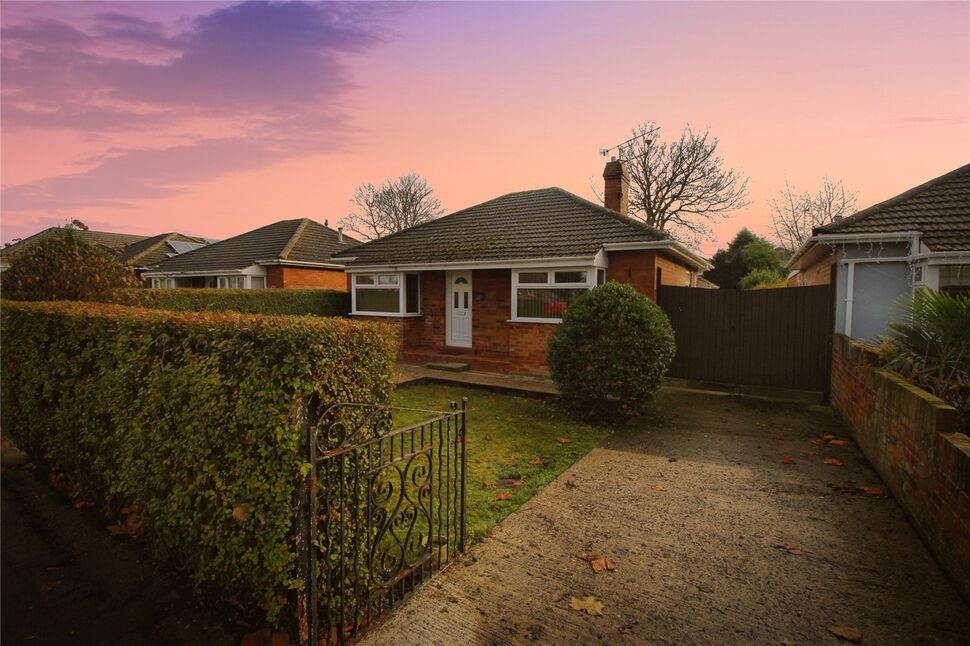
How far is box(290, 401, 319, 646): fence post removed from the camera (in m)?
2.48

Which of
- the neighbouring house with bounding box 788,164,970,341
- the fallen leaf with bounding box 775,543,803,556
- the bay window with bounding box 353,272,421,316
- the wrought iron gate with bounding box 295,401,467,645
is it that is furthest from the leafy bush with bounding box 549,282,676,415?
the bay window with bounding box 353,272,421,316

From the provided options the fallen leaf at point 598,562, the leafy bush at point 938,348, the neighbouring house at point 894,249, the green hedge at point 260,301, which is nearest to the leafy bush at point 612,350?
the leafy bush at point 938,348

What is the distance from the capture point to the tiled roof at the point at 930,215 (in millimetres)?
7918

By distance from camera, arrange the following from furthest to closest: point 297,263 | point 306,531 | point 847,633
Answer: point 297,263 < point 847,633 < point 306,531

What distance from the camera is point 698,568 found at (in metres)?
3.46

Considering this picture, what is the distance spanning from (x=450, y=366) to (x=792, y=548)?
932 cm

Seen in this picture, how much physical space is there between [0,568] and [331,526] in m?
2.75

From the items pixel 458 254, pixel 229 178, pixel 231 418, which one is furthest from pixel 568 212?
pixel 231 418

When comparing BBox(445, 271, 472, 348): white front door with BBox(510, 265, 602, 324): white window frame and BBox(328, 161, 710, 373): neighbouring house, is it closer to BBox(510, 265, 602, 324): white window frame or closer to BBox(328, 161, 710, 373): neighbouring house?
BBox(328, 161, 710, 373): neighbouring house

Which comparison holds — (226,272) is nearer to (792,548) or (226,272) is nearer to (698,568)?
(698,568)

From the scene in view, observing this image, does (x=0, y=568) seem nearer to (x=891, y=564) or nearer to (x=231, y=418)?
(x=231, y=418)

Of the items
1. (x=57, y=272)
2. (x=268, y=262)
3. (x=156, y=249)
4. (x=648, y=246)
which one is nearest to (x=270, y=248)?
(x=268, y=262)

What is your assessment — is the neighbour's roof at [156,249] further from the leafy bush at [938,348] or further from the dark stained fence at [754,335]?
the leafy bush at [938,348]

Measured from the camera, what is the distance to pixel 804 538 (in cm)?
391
